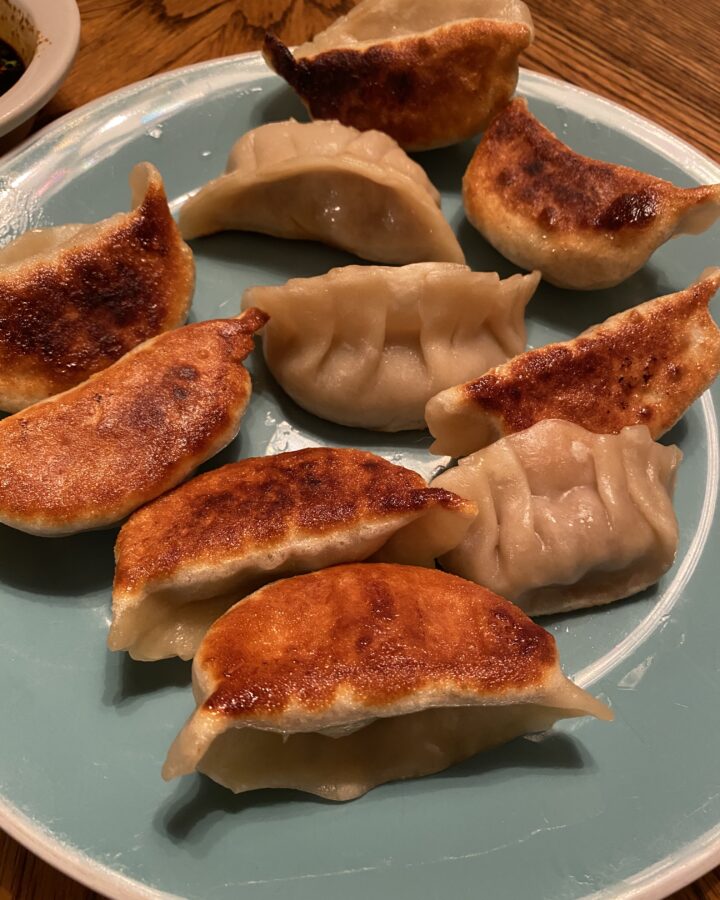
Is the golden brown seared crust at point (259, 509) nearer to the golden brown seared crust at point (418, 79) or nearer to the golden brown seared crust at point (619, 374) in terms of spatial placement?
the golden brown seared crust at point (619, 374)

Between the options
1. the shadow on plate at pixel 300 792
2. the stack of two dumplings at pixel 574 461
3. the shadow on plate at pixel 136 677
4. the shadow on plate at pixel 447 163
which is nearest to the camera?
the shadow on plate at pixel 300 792

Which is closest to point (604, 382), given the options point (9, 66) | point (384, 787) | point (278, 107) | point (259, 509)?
point (259, 509)

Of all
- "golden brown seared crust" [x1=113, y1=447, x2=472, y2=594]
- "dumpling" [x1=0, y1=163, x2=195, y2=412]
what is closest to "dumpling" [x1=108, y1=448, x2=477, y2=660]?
"golden brown seared crust" [x1=113, y1=447, x2=472, y2=594]

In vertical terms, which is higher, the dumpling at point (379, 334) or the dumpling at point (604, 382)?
the dumpling at point (379, 334)

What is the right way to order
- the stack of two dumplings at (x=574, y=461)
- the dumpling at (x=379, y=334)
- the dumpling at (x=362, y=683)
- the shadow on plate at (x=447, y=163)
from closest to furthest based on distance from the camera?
1. the dumpling at (x=362, y=683)
2. the stack of two dumplings at (x=574, y=461)
3. the dumpling at (x=379, y=334)
4. the shadow on plate at (x=447, y=163)

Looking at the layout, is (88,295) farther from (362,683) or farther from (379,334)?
(362,683)

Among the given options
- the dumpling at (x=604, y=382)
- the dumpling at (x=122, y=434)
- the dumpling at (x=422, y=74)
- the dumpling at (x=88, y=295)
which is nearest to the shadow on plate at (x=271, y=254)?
the dumpling at (x=88, y=295)
